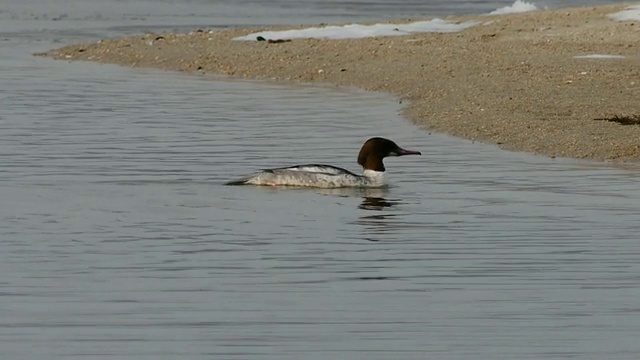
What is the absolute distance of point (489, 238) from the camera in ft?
43.6

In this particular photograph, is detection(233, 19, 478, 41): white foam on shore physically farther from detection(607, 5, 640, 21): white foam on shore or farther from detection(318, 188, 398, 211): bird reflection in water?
detection(318, 188, 398, 211): bird reflection in water

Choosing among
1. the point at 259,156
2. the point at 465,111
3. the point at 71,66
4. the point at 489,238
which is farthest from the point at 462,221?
the point at 71,66

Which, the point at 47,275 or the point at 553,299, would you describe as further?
the point at 47,275

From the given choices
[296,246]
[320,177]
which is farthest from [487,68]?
[296,246]

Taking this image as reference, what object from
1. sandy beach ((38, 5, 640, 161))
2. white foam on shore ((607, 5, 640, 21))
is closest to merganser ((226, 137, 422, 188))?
sandy beach ((38, 5, 640, 161))

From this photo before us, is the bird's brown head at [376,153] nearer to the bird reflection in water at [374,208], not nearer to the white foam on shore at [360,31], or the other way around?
the bird reflection in water at [374,208]

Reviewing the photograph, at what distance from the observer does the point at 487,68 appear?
93.0 feet

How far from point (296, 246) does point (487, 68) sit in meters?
15.9

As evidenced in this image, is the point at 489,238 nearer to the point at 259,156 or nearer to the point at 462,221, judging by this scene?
the point at 462,221

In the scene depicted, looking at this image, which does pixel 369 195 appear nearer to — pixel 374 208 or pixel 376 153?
pixel 376 153

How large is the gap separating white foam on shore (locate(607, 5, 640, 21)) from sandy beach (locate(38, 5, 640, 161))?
0.33m

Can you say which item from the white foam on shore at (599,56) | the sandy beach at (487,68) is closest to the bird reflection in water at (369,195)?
the sandy beach at (487,68)

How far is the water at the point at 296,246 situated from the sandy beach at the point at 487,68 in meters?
1.00

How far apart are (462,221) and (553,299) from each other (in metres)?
3.48
